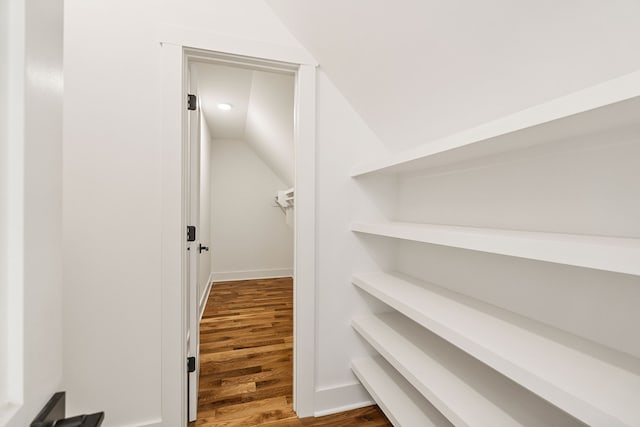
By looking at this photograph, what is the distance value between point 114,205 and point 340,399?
150cm

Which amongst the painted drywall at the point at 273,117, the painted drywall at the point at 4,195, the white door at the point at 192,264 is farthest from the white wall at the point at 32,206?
the painted drywall at the point at 273,117

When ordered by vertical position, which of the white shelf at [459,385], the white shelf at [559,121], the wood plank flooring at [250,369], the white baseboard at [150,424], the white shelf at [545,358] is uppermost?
the white shelf at [559,121]

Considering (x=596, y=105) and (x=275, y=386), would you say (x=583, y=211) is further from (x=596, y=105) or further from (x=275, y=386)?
(x=275, y=386)

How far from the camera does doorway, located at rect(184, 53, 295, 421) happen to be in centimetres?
150

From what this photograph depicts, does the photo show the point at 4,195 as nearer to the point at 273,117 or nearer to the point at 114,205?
the point at 114,205

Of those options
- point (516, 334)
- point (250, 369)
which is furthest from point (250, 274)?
point (516, 334)

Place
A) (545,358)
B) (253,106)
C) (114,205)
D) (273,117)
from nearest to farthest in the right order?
(545,358)
(114,205)
(273,117)
(253,106)

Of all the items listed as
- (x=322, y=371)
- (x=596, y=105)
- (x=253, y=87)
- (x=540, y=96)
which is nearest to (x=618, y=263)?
(x=596, y=105)

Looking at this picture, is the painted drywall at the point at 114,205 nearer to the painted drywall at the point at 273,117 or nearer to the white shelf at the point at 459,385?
the painted drywall at the point at 273,117

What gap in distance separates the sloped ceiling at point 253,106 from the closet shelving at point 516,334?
131cm

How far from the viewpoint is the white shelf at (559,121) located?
52 cm

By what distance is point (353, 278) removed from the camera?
154cm

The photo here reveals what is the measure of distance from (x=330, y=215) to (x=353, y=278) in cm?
37

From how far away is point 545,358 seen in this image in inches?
28.1
